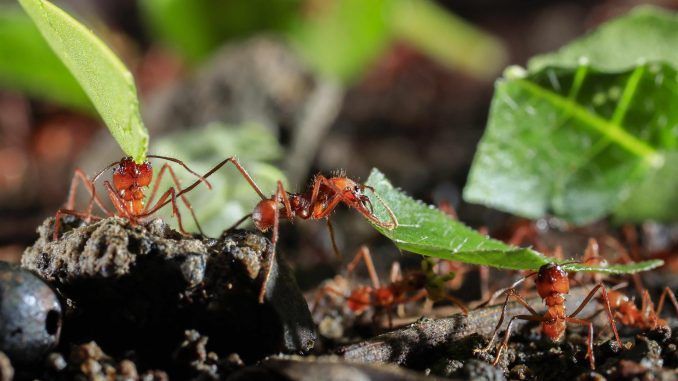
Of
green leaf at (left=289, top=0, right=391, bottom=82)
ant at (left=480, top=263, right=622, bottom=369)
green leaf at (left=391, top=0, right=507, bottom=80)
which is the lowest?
ant at (left=480, top=263, right=622, bottom=369)

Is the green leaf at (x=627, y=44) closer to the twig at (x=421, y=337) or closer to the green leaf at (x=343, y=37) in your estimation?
the twig at (x=421, y=337)

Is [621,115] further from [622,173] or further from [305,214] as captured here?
[305,214]

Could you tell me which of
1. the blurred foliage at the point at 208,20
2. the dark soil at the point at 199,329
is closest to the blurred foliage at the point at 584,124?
the dark soil at the point at 199,329

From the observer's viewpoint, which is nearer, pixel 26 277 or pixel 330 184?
pixel 26 277

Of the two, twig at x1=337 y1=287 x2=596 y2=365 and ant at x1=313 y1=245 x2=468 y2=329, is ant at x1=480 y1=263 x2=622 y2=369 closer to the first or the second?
twig at x1=337 y1=287 x2=596 y2=365

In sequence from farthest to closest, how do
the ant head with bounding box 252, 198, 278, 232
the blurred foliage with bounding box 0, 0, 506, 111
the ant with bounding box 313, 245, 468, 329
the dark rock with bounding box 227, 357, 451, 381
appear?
the blurred foliage with bounding box 0, 0, 506, 111
the ant with bounding box 313, 245, 468, 329
the ant head with bounding box 252, 198, 278, 232
the dark rock with bounding box 227, 357, 451, 381

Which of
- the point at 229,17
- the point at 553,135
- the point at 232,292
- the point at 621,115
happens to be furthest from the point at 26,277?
the point at 229,17

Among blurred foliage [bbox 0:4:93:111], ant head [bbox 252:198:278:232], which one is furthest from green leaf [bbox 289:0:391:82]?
ant head [bbox 252:198:278:232]
